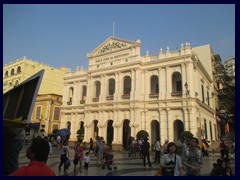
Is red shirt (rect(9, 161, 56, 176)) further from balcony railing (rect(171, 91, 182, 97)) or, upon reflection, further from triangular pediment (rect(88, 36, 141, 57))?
triangular pediment (rect(88, 36, 141, 57))

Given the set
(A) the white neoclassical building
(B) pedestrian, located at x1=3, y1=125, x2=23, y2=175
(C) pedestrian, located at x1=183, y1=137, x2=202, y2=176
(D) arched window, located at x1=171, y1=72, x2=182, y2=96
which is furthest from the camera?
(D) arched window, located at x1=171, y1=72, x2=182, y2=96

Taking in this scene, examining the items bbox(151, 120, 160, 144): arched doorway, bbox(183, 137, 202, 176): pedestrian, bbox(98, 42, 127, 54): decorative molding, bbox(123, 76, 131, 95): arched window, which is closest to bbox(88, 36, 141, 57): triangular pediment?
bbox(98, 42, 127, 54): decorative molding

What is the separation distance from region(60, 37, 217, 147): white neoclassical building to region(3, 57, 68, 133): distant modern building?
20.6ft

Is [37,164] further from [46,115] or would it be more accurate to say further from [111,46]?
[46,115]

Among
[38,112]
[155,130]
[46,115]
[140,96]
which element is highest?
[140,96]

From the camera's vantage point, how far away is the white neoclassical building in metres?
21.7

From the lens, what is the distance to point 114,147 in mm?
23094

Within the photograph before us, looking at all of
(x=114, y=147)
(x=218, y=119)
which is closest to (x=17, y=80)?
(x=114, y=147)

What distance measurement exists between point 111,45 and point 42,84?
18.2 metres

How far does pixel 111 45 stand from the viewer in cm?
2684

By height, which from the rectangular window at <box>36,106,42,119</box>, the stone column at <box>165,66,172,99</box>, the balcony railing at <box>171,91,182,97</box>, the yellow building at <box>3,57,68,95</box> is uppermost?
the yellow building at <box>3,57,68,95</box>

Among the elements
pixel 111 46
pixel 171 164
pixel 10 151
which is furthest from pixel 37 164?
pixel 111 46

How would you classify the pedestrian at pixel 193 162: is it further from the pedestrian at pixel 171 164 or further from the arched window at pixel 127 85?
the arched window at pixel 127 85
